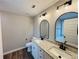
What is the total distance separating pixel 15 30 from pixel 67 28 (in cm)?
317

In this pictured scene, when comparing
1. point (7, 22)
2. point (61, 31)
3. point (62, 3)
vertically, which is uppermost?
point (62, 3)

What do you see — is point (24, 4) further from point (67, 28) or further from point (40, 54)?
point (40, 54)

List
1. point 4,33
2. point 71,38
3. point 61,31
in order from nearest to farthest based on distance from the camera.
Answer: point 71,38, point 61,31, point 4,33

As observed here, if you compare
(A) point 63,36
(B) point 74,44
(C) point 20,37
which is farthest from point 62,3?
(C) point 20,37

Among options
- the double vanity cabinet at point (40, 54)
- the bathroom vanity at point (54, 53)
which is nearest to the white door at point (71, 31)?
the bathroom vanity at point (54, 53)

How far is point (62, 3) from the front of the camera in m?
1.98

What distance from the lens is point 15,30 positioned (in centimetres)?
412

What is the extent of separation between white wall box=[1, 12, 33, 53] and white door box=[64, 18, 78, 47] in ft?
10.1

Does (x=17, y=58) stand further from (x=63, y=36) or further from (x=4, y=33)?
(x=63, y=36)

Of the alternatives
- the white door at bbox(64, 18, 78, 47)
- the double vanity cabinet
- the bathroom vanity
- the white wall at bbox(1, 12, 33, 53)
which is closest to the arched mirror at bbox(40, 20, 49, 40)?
the double vanity cabinet

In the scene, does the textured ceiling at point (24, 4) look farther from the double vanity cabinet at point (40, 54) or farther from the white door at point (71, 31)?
the double vanity cabinet at point (40, 54)

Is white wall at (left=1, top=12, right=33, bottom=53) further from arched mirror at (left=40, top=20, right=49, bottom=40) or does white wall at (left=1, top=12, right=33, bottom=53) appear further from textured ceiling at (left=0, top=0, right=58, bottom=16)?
arched mirror at (left=40, top=20, right=49, bottom=40)

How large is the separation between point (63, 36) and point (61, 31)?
186 millimetres

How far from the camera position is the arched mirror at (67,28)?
164 centimetres
